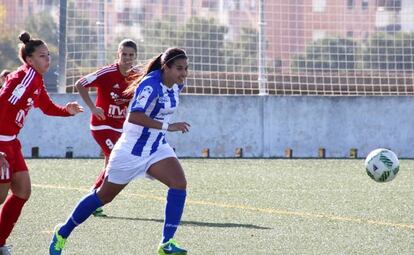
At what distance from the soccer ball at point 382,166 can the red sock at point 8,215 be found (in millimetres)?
3871

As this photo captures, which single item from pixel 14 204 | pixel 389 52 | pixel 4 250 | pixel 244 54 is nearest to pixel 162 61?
pixel 14 204

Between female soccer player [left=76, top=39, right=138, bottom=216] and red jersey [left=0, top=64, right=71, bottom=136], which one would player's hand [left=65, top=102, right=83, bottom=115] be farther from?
female soccer player [left=76, top=39, right=138, bottom=216]

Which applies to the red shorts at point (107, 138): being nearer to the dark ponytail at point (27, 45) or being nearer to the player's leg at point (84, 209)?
the dark ponytail at point (27, 45)

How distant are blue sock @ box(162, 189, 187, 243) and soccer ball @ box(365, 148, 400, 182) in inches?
118

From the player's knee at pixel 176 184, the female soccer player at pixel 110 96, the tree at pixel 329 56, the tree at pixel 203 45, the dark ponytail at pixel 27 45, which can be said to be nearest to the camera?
the player's knee at pixel 176 184

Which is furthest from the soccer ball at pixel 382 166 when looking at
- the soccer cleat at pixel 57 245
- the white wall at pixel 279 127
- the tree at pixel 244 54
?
the tree at pixel 244 54

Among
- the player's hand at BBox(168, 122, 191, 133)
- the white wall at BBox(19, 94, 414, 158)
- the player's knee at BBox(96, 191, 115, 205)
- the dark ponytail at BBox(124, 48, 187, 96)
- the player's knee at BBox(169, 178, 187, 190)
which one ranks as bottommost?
the white wall at BBox(19, 94, 414, 158)

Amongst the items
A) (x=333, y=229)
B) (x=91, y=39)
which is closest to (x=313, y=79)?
(x=91, y=39)

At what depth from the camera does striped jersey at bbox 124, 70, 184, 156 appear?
807 centimetres

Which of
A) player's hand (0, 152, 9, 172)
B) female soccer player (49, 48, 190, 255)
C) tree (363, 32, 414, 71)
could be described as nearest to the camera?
player's hand (0, 152, 9, 172)

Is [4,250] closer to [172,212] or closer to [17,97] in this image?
[17,97]

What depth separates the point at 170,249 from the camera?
7965 mm

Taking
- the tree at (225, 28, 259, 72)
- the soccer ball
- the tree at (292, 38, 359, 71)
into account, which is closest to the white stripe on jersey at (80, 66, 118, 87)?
the soccer ball

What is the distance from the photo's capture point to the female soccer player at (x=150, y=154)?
804cm
